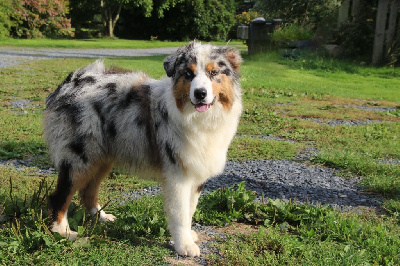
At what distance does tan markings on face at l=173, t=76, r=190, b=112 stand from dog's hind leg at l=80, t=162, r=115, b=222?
42.4 inches

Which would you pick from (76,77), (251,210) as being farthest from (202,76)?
(251,210)

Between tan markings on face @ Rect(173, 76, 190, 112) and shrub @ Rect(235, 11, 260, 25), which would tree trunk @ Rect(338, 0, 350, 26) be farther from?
shrub @ Rect(235, 11, 260, 25)

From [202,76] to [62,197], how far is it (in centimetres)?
173

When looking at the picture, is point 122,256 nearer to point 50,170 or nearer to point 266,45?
point 50,170

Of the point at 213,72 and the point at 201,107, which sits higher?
the point at 213,72

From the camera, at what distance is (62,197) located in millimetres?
3959

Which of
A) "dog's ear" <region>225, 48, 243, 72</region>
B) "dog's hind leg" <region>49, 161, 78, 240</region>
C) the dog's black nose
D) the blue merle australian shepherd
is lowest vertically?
"dog's hind leg" <region>49, 161, 78, 240</region>

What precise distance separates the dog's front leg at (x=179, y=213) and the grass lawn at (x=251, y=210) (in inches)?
4.9

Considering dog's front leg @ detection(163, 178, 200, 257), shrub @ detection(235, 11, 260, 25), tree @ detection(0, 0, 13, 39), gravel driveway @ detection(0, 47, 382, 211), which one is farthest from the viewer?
shrub @ detection(235, 11, 260, 25)

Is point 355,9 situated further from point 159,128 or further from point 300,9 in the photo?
point 159,128

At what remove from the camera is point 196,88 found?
11.8 ft

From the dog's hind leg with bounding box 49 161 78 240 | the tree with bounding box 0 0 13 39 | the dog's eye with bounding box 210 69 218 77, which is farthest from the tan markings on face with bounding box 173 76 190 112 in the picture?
the tree with bounding box 0 0 13 39

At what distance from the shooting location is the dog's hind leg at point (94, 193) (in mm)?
4410

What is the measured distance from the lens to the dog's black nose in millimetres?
3599
